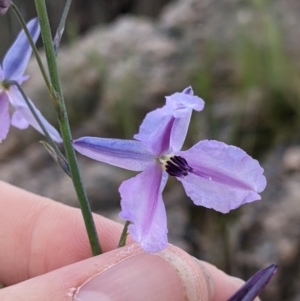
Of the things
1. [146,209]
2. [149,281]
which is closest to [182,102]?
[146,209]

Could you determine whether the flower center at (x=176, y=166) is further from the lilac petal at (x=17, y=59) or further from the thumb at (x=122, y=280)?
the lilac petal at (x=17, y=59)

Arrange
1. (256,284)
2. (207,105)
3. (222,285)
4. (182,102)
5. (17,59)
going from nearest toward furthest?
(182,102)
(256,284)
(17,59)
(222,285)
(207,105)

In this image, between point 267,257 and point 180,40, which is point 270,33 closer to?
point 180,40

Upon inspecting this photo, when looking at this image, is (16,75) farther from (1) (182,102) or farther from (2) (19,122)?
(1) (182,102)

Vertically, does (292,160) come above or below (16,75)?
below

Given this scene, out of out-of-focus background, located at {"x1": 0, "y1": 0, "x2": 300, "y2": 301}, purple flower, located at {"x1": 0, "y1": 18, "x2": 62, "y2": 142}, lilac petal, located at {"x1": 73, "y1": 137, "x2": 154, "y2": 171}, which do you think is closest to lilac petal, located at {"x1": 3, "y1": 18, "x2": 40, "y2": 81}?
purple flower, located at {"x1": 0, "y1": 18, "x2": 62, "y2": 142}

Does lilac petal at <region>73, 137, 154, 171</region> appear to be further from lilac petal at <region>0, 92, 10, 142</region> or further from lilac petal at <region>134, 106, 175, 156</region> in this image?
lilac petal at <region>0, 92, 10, 142</region>

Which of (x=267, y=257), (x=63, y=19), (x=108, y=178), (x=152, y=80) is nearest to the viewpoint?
(x=63, y=19)

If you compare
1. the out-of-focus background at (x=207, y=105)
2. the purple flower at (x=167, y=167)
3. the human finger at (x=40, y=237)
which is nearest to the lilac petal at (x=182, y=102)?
the purple flower at (x=167, y=167)

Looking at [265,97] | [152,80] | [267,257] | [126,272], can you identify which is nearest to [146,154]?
[126,272]
